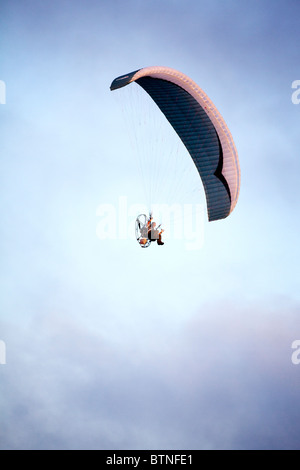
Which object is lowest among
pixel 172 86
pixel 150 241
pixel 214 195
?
pixel 150 241

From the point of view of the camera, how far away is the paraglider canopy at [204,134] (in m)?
33.9

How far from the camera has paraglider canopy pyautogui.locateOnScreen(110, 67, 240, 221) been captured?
111 feet

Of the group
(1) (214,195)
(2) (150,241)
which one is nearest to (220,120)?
(1) (214,195)

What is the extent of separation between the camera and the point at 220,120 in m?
34.1

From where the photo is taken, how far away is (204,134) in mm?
34812
